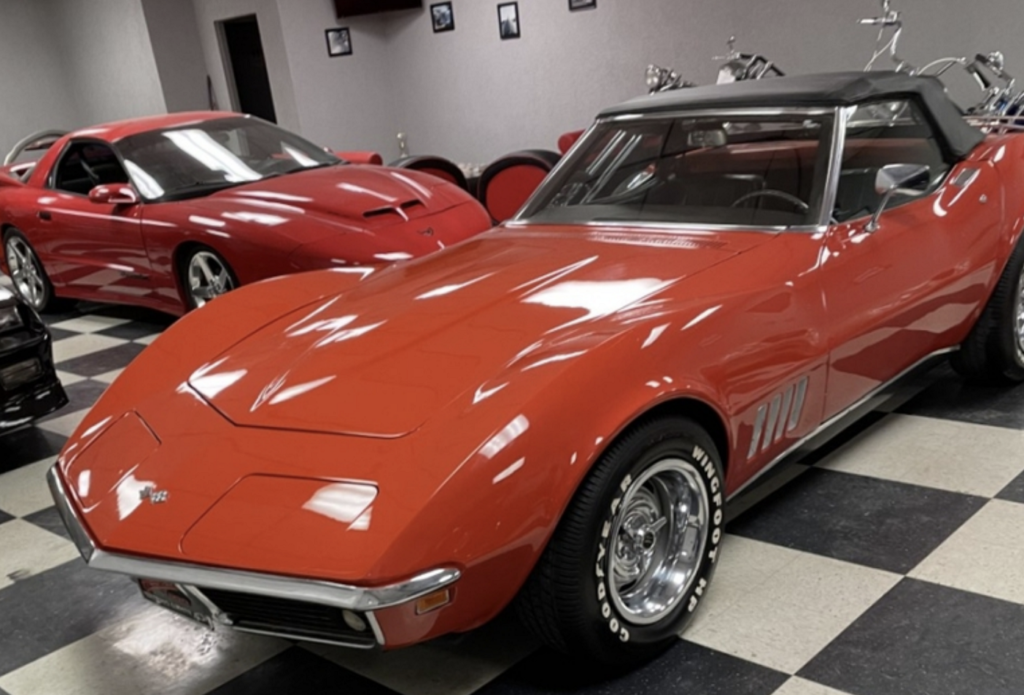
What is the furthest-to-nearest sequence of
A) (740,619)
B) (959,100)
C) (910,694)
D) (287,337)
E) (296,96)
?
(296,96) → (959,100) → (287,337) → (740,619) → (910,694)

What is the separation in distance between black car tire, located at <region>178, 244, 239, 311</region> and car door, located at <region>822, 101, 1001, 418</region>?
2.91 m

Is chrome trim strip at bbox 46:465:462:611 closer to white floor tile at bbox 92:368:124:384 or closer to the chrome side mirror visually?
the chrome side mirror

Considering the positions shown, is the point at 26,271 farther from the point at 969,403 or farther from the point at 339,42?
the point at 969,403

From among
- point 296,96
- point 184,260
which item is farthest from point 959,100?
point 296,96

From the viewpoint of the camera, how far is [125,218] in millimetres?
4926

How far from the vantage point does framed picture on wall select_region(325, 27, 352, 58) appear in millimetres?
9781

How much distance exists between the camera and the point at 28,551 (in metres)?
2.82

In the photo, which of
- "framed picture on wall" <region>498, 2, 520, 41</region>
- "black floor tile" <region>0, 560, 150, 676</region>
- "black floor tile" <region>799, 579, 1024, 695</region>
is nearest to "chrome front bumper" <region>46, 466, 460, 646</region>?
"black floor tile" <region>0, 560, 150, 676</region>

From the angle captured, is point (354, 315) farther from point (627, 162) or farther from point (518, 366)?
point (627, 162)

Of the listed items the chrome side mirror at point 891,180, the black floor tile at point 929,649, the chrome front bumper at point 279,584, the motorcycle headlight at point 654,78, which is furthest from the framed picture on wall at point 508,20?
the chrome front bumper at point 279,584

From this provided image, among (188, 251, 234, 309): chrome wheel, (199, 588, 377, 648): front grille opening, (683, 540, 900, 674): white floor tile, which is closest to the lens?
(199, 588, 377, 648): front grille opening

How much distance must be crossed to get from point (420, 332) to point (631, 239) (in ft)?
2.31

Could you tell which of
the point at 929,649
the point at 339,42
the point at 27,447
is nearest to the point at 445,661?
the point at 929,649

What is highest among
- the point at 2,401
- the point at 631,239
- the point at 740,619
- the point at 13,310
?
the point at 631,239
